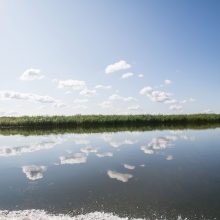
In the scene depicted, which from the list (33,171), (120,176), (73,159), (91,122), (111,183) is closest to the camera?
(111,183)

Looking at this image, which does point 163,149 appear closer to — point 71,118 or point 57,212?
point 57,212

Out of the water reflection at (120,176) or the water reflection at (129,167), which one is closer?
the water reflection at (120,176)

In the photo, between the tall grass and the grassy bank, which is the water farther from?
the tall grass

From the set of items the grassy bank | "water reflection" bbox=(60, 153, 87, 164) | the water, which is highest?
the grassy bank

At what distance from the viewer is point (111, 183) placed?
14539mm

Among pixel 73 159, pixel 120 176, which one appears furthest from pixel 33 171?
pixel 120 176

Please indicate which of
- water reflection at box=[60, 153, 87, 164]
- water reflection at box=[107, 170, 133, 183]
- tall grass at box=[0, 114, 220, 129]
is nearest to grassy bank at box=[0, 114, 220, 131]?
tall grass at box=[0, 114, 220, 129]

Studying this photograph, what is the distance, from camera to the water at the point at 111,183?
1069 cm

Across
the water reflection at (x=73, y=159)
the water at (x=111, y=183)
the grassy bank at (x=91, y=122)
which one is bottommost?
the water at (x=111, y=183)

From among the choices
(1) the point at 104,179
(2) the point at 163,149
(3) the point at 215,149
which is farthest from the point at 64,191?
(3) the point at 215,149

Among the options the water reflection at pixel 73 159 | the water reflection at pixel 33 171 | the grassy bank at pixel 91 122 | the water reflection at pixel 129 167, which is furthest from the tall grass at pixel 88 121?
the water reflection at pixel 129 167

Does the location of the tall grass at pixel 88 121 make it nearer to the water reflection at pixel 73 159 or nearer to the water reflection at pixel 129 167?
the water reflection at pixel 73 159

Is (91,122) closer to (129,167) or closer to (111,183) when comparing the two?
(129,167)

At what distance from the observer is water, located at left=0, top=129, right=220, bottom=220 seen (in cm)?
1069
